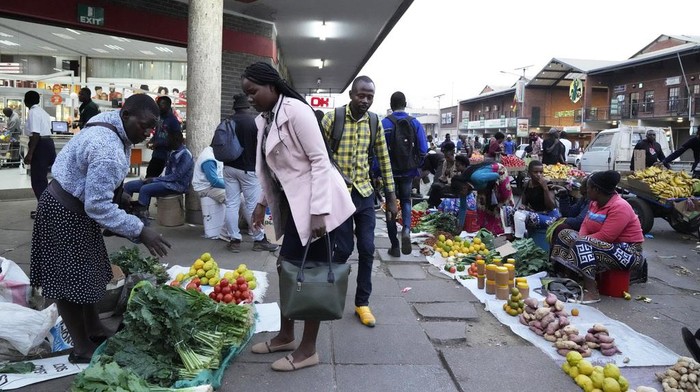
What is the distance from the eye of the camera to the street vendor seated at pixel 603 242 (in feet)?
16.4

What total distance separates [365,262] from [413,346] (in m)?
0.78

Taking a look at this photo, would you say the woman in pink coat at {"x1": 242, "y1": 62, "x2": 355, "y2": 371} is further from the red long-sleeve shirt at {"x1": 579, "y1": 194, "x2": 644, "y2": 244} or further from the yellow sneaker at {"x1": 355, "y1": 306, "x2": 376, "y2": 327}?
the red long-sleeve shirt at {"x1": 579, "y1": 194, "x2": 644, "y2": 244}

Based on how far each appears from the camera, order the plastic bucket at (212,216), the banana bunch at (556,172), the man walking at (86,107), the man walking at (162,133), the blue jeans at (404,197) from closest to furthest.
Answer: the blue jeans at (404,197) → the plastic bucket at (212,216) → the man walking at (162,133) → the man walking at (86,107) → the banana bunch at (556,172)

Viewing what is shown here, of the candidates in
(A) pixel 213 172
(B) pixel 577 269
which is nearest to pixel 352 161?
(B) pixel 577 269

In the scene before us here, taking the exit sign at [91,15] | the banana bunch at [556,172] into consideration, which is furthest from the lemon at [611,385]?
the exit sign at [91,15]

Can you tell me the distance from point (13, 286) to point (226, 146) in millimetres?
2919

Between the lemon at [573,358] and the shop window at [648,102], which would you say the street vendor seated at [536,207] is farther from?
the shop window at [648,102]

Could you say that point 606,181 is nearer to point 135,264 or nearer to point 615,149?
point 135,264

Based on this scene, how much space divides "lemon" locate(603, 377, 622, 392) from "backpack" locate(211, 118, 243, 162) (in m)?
4.56

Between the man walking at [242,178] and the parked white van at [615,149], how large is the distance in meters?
13.0

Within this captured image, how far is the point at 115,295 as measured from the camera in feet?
13.4

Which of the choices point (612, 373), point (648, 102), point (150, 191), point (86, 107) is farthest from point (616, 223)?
point (648, 102)

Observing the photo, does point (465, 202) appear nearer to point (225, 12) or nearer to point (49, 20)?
Answer: point (225, 12)

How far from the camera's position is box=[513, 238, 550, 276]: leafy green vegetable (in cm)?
577
